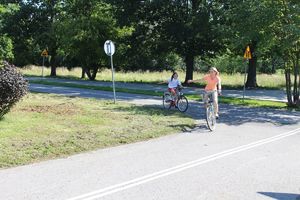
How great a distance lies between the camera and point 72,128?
1297 centimetres

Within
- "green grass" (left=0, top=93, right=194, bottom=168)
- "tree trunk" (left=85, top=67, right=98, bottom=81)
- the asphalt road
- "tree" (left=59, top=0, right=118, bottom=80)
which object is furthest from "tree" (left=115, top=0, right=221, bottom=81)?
the asphalt road

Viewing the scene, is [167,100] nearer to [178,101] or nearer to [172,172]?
[178,101]

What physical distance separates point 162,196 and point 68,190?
55.7 inches

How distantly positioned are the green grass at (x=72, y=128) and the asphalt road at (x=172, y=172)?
52 cm

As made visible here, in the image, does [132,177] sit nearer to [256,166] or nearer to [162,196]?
[162,196]

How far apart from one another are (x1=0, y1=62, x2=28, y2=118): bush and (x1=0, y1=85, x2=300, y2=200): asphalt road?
377 cm

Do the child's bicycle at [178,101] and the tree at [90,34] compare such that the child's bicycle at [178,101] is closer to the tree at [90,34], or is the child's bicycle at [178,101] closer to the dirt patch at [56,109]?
the dirt patch at [56,109]

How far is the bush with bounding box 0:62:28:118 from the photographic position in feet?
42.3

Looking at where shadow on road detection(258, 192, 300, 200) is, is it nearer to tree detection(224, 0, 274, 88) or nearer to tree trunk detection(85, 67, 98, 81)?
tree detection(224, 0, 274, 88)

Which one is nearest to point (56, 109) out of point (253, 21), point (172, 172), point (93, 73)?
point (172, 172)

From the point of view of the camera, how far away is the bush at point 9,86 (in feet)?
42.3

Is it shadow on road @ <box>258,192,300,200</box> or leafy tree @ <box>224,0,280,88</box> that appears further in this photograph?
leafy tree @ <box>224,0,280,88</box>

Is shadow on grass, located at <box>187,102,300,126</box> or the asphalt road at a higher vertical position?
shadow on grass, located at <box>187,102,300,126</box>

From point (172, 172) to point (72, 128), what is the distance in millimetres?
4926
